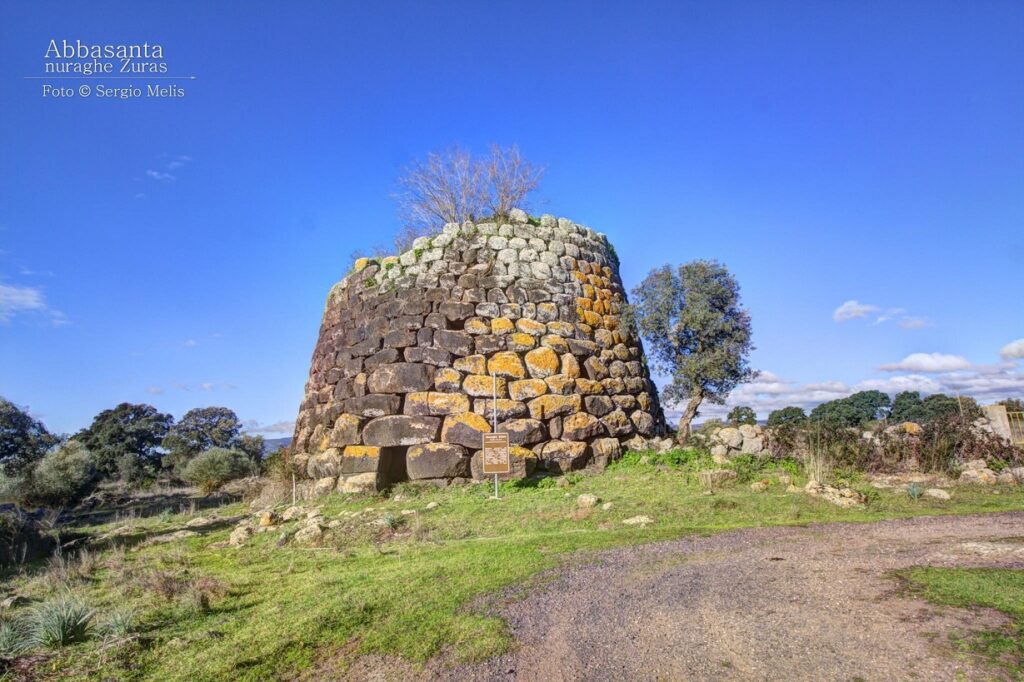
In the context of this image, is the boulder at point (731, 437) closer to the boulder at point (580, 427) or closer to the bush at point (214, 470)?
the boulder at point (580, 427)

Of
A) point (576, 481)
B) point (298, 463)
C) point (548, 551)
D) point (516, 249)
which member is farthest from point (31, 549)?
point (516, 249)

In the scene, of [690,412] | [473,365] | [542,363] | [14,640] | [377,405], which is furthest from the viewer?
[690,412]

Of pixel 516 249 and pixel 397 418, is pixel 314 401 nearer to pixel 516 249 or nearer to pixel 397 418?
pixel 397 418

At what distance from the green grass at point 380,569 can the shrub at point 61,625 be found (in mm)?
165

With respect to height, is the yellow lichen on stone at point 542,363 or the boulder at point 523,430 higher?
the yellow lichen on stone at point 542,363

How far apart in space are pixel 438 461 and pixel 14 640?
6291 millimetres

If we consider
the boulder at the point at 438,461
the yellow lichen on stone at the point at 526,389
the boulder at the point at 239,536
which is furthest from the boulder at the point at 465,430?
the boulder at the point at 239,536

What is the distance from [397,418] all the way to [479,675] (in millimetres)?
7288

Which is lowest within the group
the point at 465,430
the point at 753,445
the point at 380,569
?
the point at 380,569

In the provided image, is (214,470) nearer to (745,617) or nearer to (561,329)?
(561,329)

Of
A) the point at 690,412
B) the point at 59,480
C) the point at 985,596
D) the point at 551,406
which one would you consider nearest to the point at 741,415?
the point at 690,412

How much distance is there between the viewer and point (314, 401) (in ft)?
40.4

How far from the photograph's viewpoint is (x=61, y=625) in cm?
377

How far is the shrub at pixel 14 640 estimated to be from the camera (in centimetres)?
362
